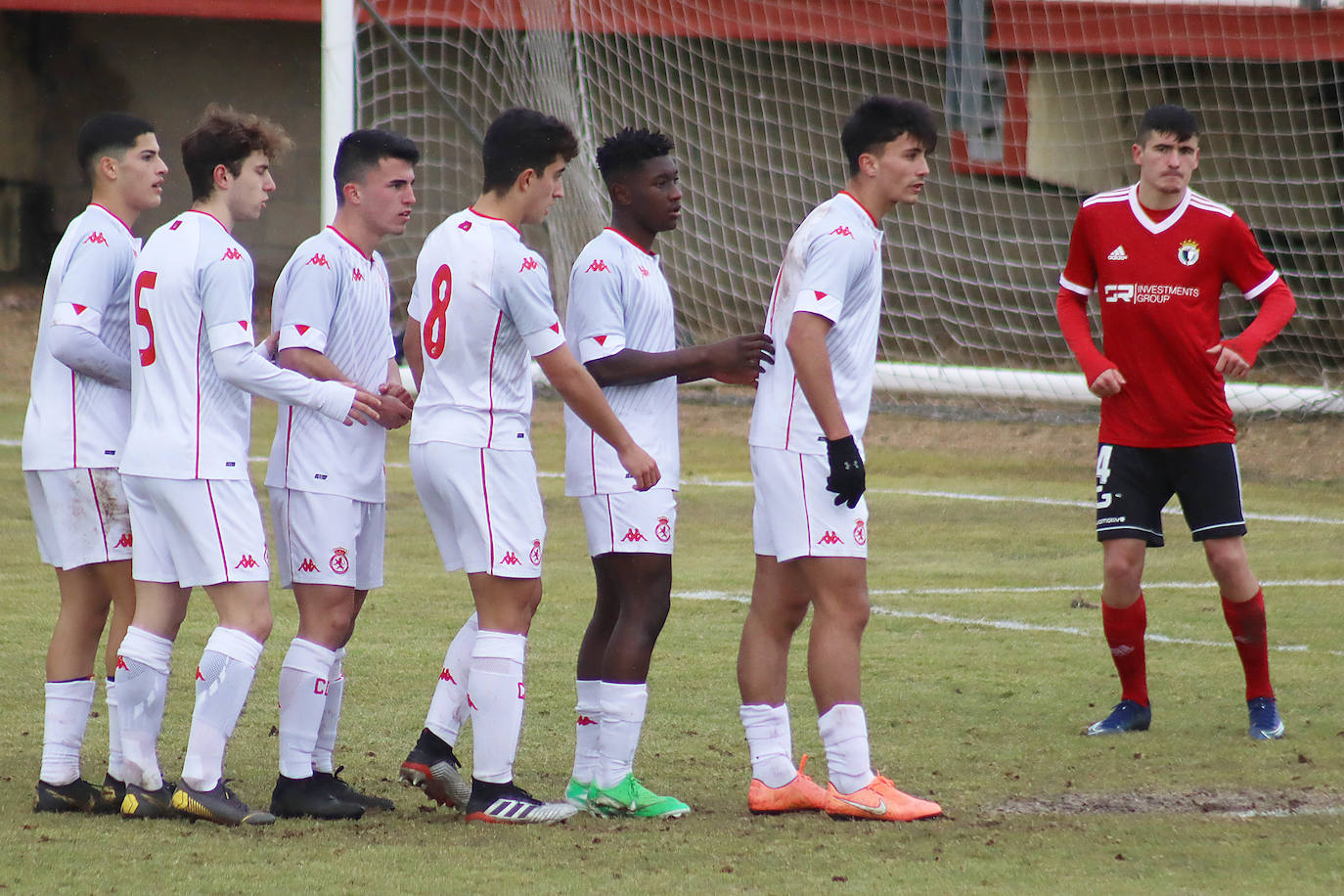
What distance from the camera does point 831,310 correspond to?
14.9ft

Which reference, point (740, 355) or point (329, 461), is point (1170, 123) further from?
point (329, 461)

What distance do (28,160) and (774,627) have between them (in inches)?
611

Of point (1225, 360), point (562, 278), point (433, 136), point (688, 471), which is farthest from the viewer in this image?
point (433, 136)

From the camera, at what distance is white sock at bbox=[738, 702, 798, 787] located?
4746 mm

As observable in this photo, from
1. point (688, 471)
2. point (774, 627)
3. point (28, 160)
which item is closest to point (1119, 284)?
point (774, 627)

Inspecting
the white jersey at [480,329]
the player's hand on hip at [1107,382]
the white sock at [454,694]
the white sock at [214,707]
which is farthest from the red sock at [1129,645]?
the white sock at [214,707]

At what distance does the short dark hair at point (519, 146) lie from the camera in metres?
4.56

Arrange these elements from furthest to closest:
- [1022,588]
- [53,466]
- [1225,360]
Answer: [1022,588], [1225,360], [53,466]

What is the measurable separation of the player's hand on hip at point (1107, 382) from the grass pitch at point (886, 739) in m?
1.12

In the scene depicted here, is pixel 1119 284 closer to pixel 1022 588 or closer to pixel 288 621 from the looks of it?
pixel 1022 588

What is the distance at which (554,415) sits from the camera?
14.4 metres

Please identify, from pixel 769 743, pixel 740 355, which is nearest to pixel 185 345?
pixel 740 355

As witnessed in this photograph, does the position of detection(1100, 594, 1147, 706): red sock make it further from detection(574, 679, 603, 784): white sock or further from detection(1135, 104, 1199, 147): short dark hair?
detection(574, 679, 603, 784): white sock

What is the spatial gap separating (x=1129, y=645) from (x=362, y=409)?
110 inches
